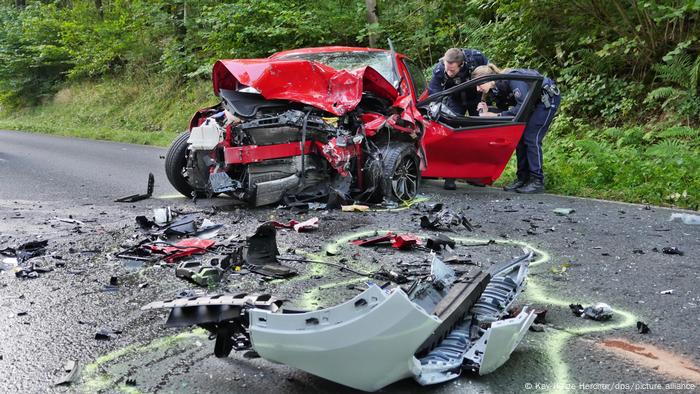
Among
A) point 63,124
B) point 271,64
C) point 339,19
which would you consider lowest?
point 63,124

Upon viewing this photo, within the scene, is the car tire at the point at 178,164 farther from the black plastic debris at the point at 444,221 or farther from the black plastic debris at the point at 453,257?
the black plastic debris at the point at 453,257

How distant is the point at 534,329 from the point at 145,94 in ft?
72.4

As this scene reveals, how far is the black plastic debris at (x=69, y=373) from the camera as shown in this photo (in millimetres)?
2375

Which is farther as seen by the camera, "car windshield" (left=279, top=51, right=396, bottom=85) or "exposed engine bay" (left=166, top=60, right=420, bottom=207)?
"car windshield" (left=279, top=51, right=396, bottom=85)

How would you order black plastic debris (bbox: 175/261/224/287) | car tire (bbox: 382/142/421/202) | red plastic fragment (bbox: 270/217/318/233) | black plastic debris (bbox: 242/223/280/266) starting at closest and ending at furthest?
black plastic debris (bbox: 175/261/224/287) < black plastic debris (bbox: 242/223/280/266) < red plastic fragment (bbox: 270/217/318/233) < car tire (bbox: 382/142/421/202)

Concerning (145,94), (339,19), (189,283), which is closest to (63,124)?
(145,94)

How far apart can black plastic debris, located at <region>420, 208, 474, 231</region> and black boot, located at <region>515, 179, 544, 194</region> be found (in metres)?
2.05

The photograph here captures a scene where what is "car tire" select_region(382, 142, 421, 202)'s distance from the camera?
6.28m

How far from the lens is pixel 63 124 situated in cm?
2383

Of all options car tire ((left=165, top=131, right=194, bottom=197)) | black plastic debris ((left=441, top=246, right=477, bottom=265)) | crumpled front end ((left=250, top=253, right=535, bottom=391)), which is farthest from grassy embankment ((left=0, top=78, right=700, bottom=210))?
crumpled front end ((left=250, top=253, right=535, bottom=391))

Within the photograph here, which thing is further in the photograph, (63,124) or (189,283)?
(63,124)

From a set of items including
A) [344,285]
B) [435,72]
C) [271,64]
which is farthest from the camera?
[435,72]

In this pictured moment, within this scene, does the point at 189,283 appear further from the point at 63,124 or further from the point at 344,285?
the point at 63,124

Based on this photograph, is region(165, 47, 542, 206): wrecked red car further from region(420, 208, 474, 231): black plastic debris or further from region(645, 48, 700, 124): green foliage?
region(645, 48, 700, 124): green foliage
